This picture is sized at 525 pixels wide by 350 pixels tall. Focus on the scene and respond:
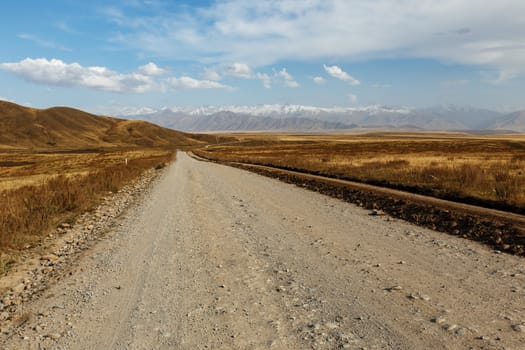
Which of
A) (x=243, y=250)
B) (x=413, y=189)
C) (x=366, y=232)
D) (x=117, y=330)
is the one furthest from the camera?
(x=413, y=189)

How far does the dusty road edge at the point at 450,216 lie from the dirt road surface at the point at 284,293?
2.42 feet

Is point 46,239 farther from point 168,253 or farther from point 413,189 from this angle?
point 413,189

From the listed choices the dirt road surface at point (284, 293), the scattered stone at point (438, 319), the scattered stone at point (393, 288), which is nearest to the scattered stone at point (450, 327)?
the dirt road surface at point (284, 293)

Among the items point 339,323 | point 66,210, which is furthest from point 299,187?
point 339,323

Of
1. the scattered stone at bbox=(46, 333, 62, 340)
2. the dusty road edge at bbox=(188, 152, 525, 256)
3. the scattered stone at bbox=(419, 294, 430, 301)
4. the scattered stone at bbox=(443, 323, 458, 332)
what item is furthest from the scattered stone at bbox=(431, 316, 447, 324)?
the scattered stone at bbox=(46, 333, 62, 340)

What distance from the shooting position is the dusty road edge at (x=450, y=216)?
975 cm

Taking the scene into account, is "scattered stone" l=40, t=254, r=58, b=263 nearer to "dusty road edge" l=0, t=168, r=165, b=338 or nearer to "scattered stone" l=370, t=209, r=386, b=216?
"dusty road edge" l=0, t=168, r=165, b=338

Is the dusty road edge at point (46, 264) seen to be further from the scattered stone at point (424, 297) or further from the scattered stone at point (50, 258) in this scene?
the scattered stone at point (424, 297)

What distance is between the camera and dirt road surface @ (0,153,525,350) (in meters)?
4.95

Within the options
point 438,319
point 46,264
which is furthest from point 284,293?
point 46,264

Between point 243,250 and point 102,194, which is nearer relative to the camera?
point 243,250

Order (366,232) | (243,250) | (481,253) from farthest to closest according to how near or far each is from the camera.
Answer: (366,232)
(243,250)
(481,253)

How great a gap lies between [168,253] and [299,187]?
14450 mm

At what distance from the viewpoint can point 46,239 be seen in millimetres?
10945
